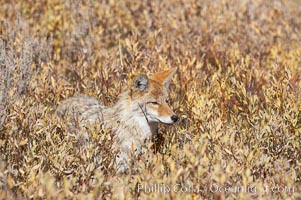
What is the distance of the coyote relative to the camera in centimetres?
538

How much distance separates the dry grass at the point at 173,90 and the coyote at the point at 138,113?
0.70 ft

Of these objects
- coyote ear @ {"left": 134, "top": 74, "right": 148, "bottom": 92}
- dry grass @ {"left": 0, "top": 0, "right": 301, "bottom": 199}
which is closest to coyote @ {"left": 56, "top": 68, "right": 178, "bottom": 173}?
coyote ear @ {"left": 134, "top": 74, "right": 148, "bottom": 92}

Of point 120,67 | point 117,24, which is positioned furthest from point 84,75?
point 117,24

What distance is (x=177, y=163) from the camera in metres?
4.37

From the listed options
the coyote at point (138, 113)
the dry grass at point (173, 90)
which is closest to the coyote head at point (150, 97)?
the coyote at point (138, 113)

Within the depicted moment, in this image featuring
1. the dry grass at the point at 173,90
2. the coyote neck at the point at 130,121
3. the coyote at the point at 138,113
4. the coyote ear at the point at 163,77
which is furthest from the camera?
the coyote ear at the point at 163,77

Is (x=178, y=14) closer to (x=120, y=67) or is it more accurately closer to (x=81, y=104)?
(x=120, y=67)

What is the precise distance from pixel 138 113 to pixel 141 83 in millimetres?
300

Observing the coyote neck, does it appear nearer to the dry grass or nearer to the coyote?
the coyote

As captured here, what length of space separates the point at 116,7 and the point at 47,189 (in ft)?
19.1

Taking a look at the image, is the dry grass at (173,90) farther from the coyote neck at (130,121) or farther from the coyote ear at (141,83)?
the coyote ear at (141,83)

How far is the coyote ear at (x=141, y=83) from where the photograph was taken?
213 inches

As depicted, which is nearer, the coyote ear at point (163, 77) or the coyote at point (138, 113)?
the coyote at point (138, 113)

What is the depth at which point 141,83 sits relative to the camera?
17.9ft
